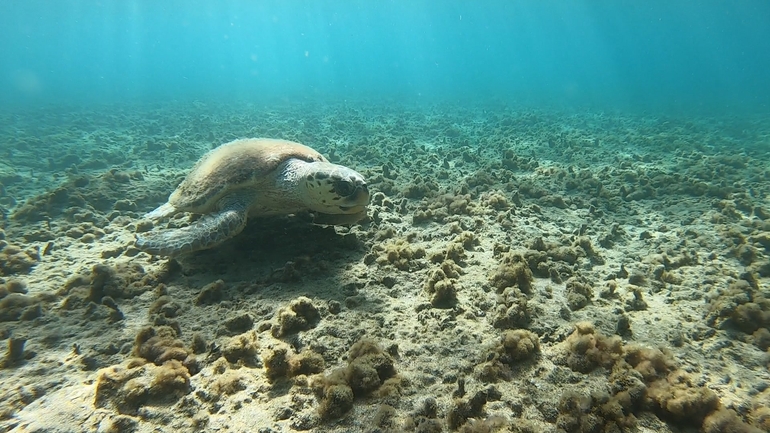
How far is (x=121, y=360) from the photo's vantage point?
9.20 feet

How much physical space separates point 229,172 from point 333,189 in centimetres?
148

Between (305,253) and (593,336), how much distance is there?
3060 millimetres

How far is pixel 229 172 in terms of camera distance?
15.1 ft

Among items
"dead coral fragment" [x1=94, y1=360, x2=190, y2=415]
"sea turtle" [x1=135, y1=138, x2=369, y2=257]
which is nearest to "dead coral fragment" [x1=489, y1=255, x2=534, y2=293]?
"sea turtle" [x1=135, y1=138, x2=369, y2=257]

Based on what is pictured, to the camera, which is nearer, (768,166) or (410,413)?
(410,413)

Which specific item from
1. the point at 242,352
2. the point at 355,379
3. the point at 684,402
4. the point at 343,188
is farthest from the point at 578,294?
the point at 242,352

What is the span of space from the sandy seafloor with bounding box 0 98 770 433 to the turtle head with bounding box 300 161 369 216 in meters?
0.53

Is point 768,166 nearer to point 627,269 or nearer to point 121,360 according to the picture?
point 627,269

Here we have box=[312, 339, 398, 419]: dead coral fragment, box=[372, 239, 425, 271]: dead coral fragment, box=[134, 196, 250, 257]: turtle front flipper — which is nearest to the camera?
box=[312, 339, 398, 419]: dead coral fragment

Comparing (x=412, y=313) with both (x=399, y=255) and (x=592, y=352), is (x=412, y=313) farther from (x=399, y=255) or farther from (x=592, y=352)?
(x=592, y=352)

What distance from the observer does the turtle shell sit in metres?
4.56

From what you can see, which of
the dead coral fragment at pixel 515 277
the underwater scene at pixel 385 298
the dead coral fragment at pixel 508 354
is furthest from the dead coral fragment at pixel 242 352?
the dead coral fragment at pixel 515 277

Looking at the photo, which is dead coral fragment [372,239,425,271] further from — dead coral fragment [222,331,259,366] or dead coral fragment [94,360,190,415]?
dead coral fragment [94,360,190,415]

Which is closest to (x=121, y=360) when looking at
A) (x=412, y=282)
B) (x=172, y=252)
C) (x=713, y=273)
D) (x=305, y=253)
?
(x=172, y=252)
